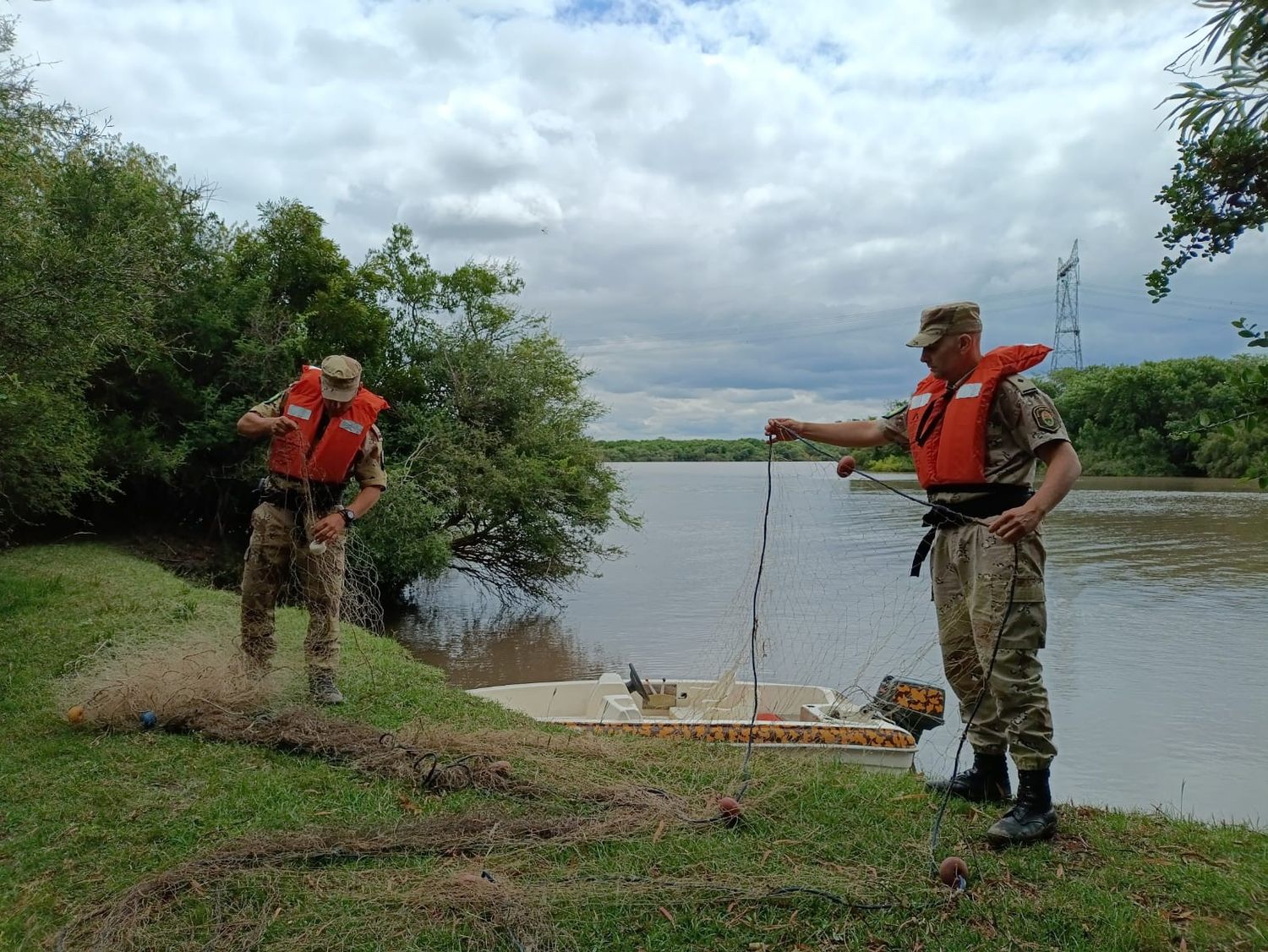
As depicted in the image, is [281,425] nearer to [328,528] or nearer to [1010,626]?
[328,528]

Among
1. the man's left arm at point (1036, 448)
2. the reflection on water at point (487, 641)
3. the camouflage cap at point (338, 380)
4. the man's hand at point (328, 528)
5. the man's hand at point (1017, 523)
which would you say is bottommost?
the reflection on water at point (487, 641)

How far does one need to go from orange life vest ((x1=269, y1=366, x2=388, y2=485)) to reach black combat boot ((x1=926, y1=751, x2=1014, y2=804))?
4.06m

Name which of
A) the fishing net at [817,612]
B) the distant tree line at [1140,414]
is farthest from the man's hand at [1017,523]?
the distant tree line at [1140,414]

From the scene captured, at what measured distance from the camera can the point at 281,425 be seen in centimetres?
575

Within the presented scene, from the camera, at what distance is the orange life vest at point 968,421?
13.5 feet

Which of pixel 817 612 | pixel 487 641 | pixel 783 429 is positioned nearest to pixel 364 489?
pixel 783 429

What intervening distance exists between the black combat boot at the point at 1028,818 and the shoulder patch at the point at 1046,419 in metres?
1.47

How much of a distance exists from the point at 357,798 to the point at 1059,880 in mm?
3123

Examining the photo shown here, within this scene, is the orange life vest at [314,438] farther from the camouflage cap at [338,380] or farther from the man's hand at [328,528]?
the man's hand at [328,528]

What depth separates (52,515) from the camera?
18000mm

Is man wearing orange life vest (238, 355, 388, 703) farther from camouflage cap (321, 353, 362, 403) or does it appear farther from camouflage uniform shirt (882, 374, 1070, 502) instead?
camouflage uniform shirt (882, 374, 1070, 502)

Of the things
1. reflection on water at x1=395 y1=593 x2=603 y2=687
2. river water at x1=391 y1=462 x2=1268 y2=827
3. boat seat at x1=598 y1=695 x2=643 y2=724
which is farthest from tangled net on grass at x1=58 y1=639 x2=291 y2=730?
reflection on water at x1=395 y1=593 x2=603 y2=687

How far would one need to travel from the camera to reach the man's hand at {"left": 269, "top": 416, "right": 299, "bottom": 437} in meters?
5.74

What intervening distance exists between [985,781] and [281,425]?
453cm
